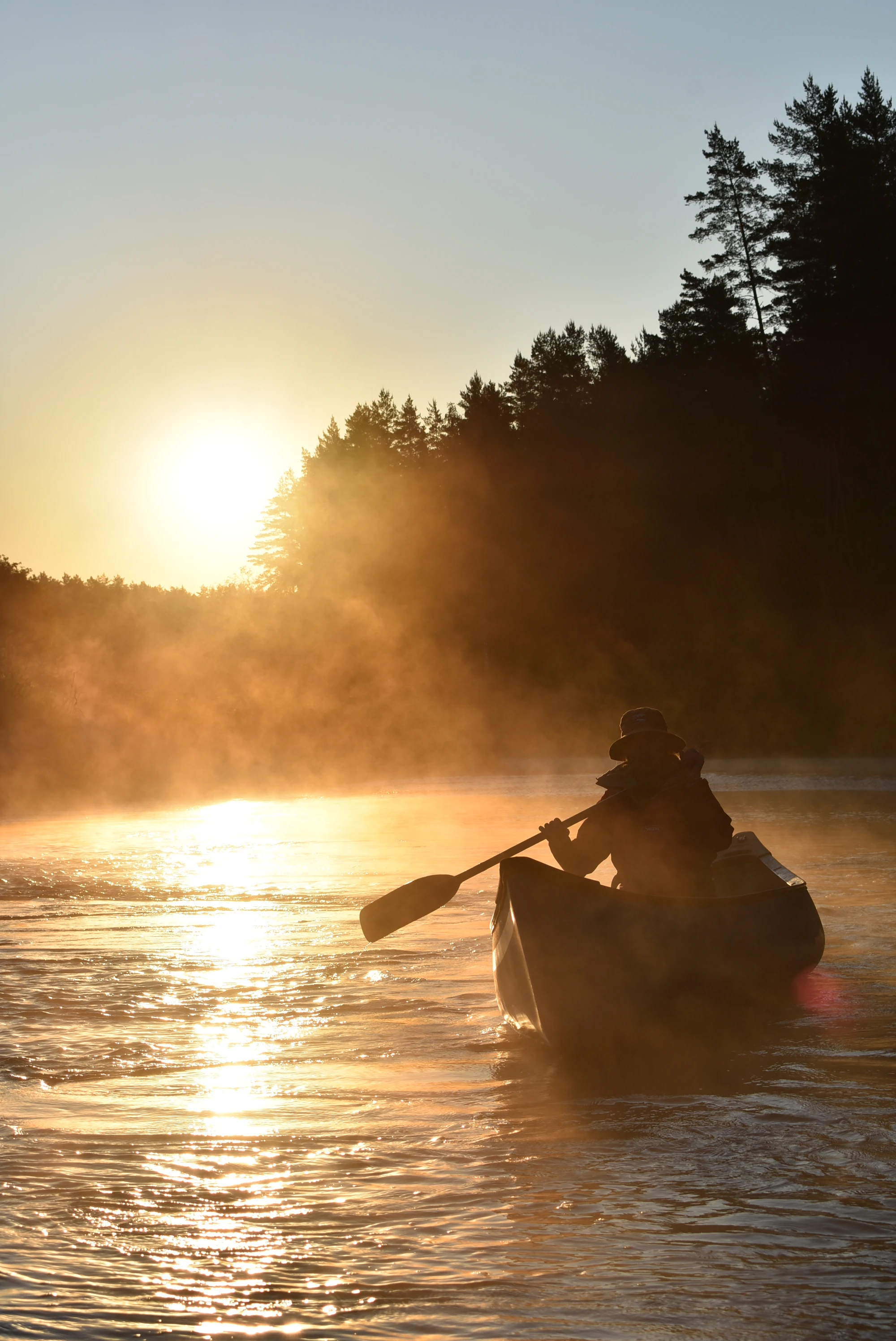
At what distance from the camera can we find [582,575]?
47188 millimetres

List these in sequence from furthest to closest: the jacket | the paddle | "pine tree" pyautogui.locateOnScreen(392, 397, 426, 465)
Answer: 1. "pine tree" pyautogui.locateOnScreen(392, 397, 426, 465)
2. the paddle
3. the jacket

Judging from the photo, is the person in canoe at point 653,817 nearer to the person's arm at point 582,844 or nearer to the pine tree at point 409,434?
the person's arm at point 582,844

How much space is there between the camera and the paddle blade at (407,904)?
7488mm

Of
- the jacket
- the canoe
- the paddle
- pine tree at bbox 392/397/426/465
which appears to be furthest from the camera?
pine tree at bbox 392/397/426/465

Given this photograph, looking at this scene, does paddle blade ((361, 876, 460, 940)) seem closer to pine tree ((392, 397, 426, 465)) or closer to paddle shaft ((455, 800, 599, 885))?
paddle shaft ((455, 800, 599, 885))

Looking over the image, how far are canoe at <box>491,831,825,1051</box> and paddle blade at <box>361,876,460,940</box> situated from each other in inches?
43.3

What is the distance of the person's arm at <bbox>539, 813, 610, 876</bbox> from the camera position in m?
6.51

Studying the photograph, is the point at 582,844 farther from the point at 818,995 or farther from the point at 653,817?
the point at 818,995

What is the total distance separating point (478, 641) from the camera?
157ft

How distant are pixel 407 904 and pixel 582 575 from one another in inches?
1587

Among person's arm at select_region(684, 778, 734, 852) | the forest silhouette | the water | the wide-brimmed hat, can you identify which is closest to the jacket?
person's arm at select_region(684, 778, 734, 852)

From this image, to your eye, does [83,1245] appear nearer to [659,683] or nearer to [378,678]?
[659,683]

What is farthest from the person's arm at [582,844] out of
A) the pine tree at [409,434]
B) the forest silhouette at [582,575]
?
the pine tree at [409,434]

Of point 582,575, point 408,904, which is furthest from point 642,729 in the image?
point 582,575
